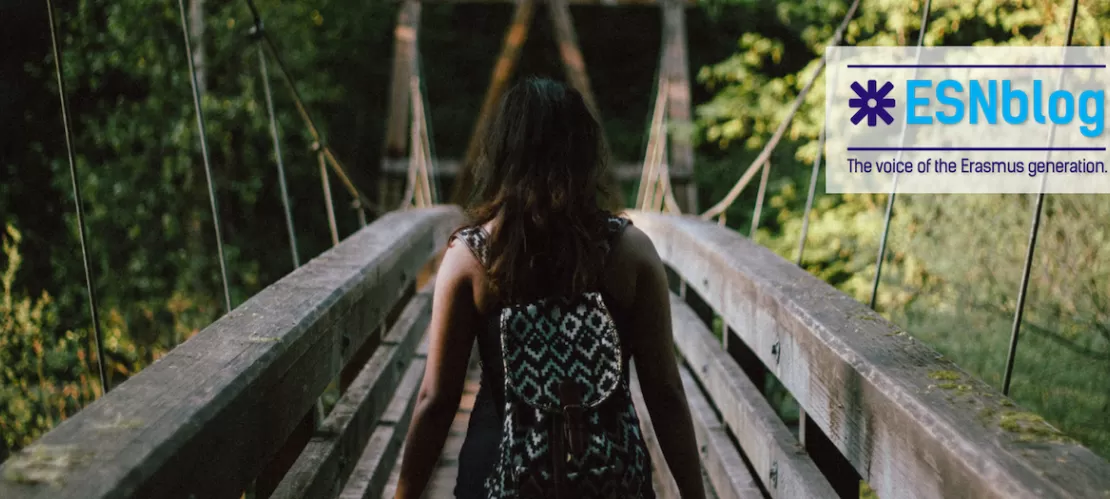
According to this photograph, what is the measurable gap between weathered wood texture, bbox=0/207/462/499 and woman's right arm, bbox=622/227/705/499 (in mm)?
449

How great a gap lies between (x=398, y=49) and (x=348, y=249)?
608 centimetres

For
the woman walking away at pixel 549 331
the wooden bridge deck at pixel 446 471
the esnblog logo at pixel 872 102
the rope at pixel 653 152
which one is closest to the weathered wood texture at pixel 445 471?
the wooden bridge deck at pixel 446 471

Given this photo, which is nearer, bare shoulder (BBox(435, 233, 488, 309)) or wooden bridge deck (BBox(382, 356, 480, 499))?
bare shoulder (BBox(435, 233, 488, 309))

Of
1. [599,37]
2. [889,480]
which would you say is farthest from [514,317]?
[599,37]

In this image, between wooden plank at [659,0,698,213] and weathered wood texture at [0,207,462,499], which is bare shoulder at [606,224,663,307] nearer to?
weathered wood texture at [0,207,462,499]

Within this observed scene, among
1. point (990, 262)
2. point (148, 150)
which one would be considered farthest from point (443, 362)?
point (148, 150)

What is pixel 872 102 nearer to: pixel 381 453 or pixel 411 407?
pixel 411 407

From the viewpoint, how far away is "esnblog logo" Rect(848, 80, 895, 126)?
563cm

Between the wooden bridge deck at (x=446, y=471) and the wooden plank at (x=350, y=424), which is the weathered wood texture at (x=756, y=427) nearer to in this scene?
the wooden bridge deck at (x=446, y=471)

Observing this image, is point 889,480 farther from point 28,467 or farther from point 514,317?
point 28,467

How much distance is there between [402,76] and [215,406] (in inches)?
288

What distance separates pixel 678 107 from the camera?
7.72 meters

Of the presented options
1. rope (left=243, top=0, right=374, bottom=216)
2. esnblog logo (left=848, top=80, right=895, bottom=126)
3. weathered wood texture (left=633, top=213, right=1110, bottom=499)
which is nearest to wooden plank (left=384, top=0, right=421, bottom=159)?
esnblog logo (left=848, top=80, right=895, bottom=126)

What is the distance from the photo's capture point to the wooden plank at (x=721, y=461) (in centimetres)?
194
